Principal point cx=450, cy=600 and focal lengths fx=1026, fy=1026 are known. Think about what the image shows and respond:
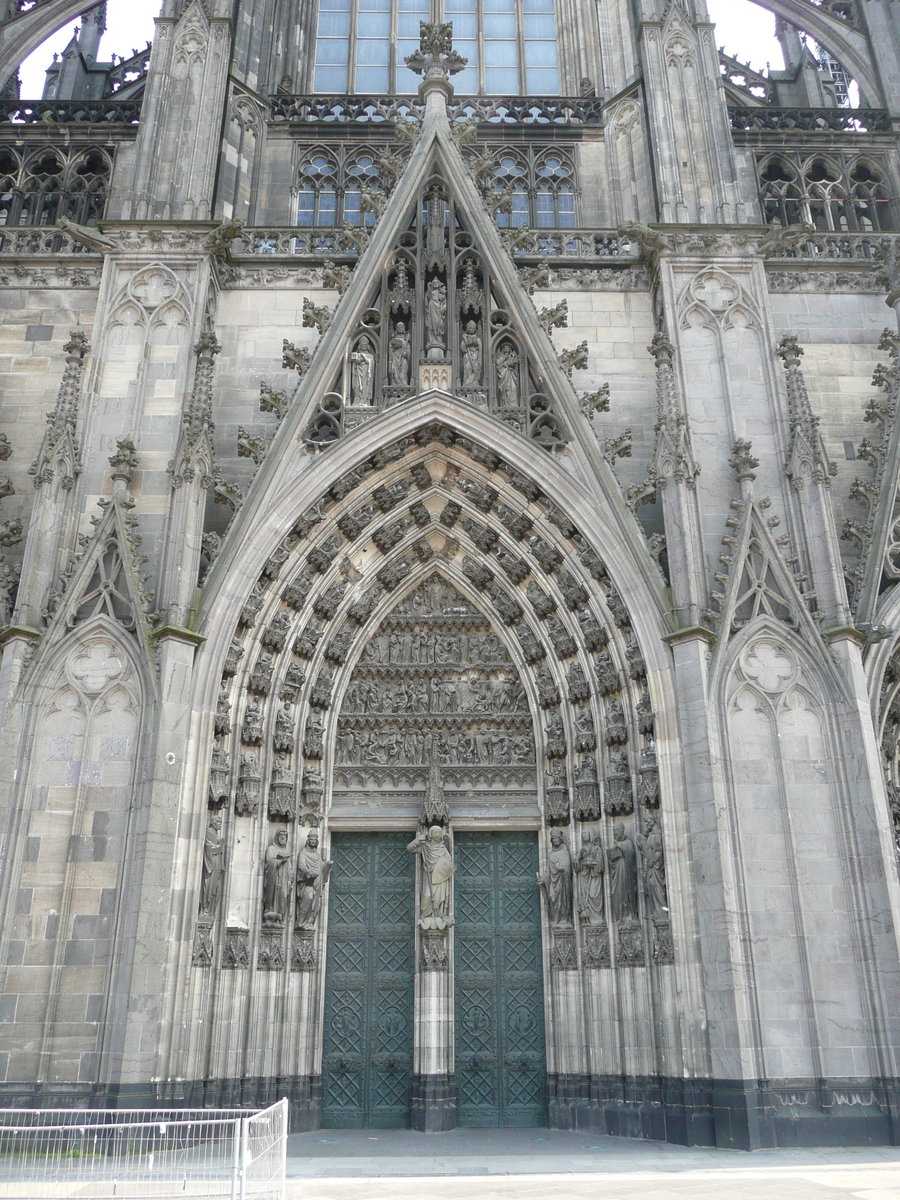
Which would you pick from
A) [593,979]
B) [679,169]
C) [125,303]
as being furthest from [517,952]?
[679,169]

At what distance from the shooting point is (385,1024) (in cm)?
1205

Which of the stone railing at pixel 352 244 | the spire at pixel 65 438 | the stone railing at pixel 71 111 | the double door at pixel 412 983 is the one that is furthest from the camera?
the stone railing at pixel 71 111

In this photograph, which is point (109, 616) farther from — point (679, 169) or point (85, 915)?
point (679, 169)

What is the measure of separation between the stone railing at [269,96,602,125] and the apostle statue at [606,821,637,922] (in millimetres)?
12144

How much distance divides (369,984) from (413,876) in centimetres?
136

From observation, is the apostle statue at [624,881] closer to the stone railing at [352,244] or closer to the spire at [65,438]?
the spire at [65,438]

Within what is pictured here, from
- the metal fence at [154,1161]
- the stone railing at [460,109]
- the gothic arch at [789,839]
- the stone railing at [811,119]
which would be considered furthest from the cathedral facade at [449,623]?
the metal fence at [154,1161]

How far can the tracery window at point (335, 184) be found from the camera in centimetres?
1661

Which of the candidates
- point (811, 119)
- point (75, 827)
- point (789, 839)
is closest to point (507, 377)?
point (789, 839)

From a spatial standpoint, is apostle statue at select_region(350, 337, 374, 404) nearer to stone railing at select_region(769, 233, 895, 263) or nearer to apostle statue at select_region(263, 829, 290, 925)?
apostle statue at select_region(263, 829, 290, 925)

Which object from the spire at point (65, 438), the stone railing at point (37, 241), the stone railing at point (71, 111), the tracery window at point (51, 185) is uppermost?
the stone railing at point (71, 111)

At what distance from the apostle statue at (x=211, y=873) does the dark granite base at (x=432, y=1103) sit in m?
3.14

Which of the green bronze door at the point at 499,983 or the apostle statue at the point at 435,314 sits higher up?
the apostle statue at the point at 435,314

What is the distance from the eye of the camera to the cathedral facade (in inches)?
403
